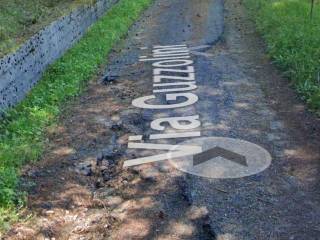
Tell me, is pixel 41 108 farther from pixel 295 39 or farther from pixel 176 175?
pixel 295 39

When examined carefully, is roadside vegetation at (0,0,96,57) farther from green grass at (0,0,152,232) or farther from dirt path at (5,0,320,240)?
dirt path at (5,0,320,240)

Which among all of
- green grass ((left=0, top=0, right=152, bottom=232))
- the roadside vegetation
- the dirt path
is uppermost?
the roadside vegetation

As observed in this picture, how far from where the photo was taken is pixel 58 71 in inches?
385

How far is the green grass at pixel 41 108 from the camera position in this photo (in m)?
5.51

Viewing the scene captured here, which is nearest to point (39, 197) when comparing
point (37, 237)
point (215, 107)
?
point (37, 237)

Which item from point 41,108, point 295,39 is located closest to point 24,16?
point 41,108

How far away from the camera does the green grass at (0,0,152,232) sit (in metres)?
5.51

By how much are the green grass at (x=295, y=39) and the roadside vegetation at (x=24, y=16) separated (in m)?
5.22

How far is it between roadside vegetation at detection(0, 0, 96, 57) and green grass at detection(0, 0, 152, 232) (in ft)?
2.90

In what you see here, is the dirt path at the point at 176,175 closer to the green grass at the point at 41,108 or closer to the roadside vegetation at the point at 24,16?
the green grass at the point at 41,108

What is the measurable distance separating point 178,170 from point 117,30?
8839 mm

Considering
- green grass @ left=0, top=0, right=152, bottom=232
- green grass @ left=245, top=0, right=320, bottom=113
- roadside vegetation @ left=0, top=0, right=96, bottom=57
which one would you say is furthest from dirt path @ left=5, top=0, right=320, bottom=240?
roadside vegetation @ left=0, top=0, right=96, bottom=57

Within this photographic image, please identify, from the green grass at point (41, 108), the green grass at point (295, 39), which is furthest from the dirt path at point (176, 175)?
the green grass at point (295, 39)

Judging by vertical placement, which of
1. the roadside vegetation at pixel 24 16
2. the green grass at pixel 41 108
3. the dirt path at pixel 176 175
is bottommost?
the dirt path at pixel 176 175
